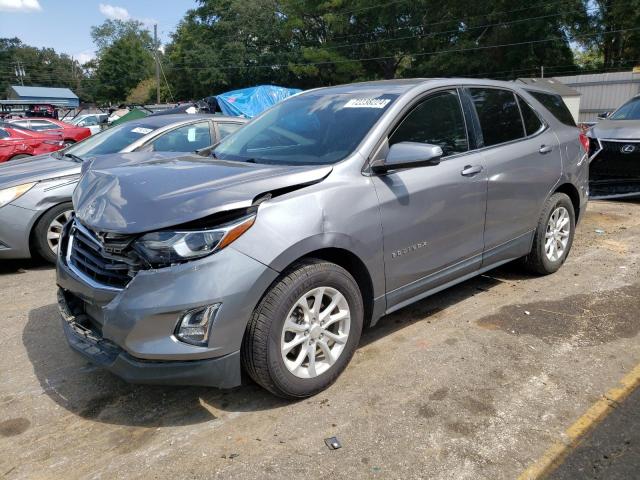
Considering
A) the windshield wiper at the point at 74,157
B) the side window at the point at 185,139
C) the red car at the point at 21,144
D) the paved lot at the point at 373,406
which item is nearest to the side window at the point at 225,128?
the side window at the point at 185,139

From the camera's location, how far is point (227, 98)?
18.6 metres

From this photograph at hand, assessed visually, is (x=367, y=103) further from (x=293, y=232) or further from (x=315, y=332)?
(x=315, y=332)

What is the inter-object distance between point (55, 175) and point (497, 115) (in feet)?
14.1

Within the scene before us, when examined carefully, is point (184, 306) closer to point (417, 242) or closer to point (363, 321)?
point (363, 321)

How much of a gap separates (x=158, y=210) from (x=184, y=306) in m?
0.50

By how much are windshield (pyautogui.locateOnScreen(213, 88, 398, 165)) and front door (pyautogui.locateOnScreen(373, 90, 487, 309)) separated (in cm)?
25

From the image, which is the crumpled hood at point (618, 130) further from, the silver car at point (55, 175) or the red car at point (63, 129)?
the red car at point (63, 129)

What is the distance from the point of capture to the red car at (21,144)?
12.8 m

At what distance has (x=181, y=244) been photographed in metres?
2.56

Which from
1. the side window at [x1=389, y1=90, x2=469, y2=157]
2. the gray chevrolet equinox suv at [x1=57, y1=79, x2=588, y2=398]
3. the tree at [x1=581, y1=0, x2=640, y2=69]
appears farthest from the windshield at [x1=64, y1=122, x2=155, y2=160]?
the tree at [x1=581, y1=0, x2=640, y2=69]

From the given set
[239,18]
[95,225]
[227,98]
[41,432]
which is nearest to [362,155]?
[95,225]

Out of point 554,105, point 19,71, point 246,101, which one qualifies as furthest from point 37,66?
point 554,105

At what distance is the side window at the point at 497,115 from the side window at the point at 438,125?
0.25 m

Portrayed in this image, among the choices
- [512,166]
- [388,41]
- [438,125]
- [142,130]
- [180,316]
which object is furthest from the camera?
[388,41]
